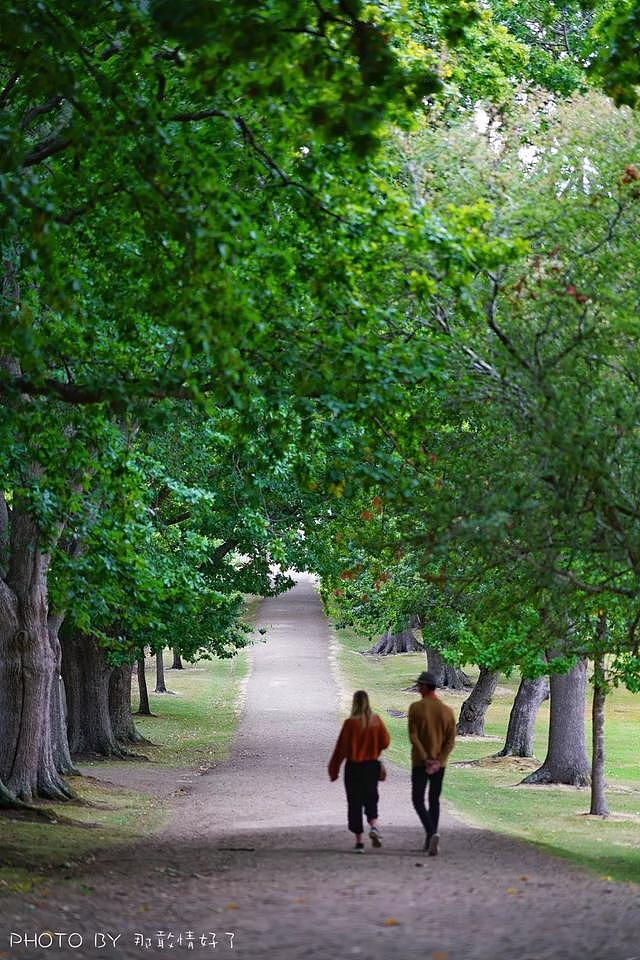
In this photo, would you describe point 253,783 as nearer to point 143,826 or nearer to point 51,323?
point 143,826

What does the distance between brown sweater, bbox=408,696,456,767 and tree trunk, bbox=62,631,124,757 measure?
19.0m

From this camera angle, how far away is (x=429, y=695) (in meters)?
12.6

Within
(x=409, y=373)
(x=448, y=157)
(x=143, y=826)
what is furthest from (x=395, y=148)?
(x=143, y=826)

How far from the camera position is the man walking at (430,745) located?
486 inches

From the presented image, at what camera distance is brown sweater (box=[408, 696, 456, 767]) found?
12.3 m

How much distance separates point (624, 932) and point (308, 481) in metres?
5.71

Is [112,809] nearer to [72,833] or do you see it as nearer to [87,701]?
[72,833]

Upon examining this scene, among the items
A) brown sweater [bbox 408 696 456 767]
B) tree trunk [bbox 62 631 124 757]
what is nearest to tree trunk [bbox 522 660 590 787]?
tree trunk [bbox 62 631 124 757]

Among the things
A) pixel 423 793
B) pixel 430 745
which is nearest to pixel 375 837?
pixel 423 793

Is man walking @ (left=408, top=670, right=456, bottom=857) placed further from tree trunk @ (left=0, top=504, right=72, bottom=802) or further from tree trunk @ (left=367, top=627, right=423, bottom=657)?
tree trunk @ (left=367, top=627, right=423, bottom=657)

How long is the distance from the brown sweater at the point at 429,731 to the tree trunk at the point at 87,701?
1896 cm

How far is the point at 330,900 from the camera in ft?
32.0

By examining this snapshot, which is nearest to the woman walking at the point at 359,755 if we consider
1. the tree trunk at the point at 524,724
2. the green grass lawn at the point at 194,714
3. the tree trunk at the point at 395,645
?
the green grass lawn at the point at 194,714

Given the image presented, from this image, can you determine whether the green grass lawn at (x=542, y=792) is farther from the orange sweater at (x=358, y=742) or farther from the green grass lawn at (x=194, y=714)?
the green grass lawn at (x=194, y=714)
